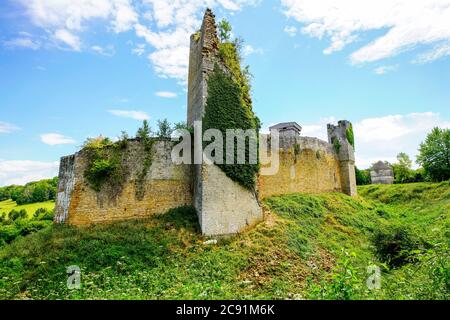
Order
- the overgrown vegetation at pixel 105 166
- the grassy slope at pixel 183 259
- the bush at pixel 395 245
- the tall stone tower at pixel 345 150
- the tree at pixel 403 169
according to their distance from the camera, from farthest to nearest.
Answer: the tree at pixel 403 169, the tall stone tower at pixel 345 150, the overgrown vegetation at pixel 105 166, the bush at pixel 395 245, the grassy slope at pixel 183 259

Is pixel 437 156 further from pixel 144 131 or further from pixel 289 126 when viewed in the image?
pixel 144 131

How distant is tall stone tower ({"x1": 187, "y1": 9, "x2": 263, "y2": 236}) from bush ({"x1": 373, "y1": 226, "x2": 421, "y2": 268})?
16.8 feet

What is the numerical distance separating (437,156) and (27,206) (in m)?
46.6

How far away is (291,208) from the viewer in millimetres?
14789

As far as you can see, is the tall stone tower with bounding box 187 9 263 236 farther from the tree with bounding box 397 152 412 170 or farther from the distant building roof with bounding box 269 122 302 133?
the tree with bounding box 397 152 412 170

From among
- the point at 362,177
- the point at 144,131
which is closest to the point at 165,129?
the point at 144,131

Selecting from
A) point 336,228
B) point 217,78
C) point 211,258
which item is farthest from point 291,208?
point 217,78

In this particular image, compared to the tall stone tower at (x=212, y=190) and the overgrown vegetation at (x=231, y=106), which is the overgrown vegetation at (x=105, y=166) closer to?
the tall stone tower at (x=212, y=190)

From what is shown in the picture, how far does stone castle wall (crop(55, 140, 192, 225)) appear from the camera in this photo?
11719 mm

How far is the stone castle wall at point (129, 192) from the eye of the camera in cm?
1172

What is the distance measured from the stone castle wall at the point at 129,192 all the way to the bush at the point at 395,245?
8305 mm

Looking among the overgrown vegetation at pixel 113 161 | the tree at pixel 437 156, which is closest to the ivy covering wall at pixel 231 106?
the overgrown vegetation at pixel 113 161

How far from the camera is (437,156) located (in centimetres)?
3309
